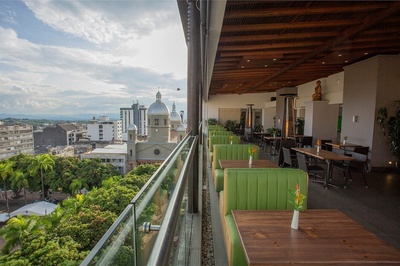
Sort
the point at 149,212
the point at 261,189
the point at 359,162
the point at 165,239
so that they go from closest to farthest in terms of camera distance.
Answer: the point at 165,239 → the point at 149,212 → the point at 261,189 → the point at 359,162

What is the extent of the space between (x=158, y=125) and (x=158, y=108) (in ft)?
8.64

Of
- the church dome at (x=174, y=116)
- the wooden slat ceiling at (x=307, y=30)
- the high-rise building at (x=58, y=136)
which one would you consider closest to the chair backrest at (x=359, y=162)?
the wooden slat ceiling at (x=307, y=30)

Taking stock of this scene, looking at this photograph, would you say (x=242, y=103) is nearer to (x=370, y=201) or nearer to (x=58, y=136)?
(x=370, y=201)

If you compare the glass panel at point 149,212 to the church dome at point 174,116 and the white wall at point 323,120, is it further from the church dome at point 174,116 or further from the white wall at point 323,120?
the church dome at point 174,116

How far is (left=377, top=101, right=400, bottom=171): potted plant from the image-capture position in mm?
5926

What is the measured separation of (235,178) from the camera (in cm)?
277

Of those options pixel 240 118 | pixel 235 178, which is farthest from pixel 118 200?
pixel 240 118

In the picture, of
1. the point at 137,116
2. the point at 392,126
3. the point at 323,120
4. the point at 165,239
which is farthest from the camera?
the point at 137,116

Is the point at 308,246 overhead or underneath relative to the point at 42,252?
overhead

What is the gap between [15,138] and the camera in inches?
592

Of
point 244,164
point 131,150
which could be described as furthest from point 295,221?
point 131,150

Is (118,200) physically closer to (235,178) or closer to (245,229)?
(235,178)

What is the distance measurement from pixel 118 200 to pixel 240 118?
11652mm

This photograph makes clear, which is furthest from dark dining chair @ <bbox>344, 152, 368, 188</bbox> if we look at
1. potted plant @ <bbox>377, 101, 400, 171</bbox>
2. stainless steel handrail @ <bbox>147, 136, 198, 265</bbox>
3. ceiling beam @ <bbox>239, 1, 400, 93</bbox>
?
stainless steel handrail @ <bbox>147, 136, 198, 265</bbox>
